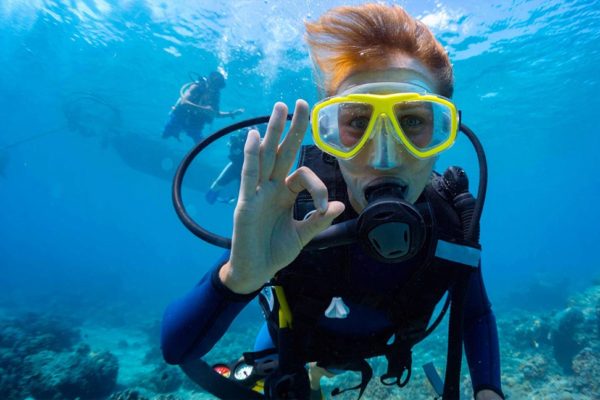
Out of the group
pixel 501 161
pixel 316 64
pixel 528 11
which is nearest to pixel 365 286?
pixel 316 64

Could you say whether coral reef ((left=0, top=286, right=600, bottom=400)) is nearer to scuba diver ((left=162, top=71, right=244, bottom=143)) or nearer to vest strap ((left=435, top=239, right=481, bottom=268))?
vest strap ((left=435, top=239, right=481, bottom=268))

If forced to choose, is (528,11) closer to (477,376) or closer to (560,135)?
(477,376)

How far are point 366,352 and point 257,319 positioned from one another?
2069 cm

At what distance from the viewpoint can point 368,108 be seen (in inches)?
85.9

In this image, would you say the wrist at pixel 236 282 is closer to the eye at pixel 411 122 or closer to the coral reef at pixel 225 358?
the eye at pixel 411 122

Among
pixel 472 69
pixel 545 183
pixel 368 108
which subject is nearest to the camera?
pixel 368 108

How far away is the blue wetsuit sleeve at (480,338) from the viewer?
2.73 metres

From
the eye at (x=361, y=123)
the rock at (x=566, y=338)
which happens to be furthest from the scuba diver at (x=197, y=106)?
the rock at (x=566, y=338)

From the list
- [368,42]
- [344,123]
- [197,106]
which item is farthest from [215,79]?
[344,123]

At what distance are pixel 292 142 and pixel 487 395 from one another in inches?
Result: 99.6

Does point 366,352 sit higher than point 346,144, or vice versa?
point 346,144

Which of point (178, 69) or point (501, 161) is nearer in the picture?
point (178, 69)

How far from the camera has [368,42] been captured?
2.38 metres

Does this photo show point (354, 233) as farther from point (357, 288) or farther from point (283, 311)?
point (283, 311)
